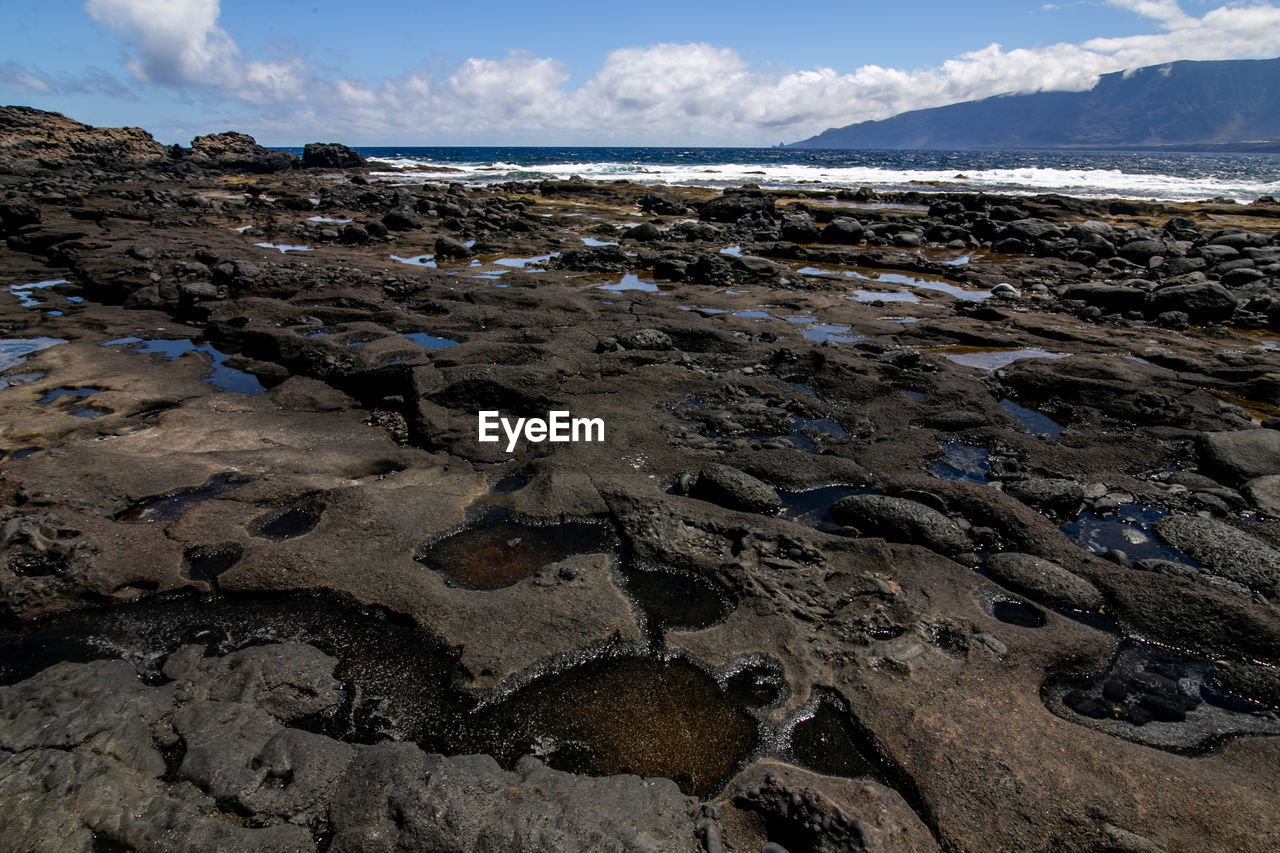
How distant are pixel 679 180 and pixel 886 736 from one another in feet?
184

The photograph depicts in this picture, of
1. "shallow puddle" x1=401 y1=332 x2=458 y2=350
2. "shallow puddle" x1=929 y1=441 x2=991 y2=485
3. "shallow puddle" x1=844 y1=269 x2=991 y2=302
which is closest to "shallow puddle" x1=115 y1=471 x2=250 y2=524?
"shallow puddle" x1=401 y1=332 x2=458 y2=350

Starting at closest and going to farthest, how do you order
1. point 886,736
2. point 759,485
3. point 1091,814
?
point 1091,814 → point 886,736 → point 759,485

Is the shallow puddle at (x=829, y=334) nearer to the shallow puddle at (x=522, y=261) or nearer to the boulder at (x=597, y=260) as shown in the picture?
the boulder at (x=597, y=260)

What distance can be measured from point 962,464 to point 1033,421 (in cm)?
207

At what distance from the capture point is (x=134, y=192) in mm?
30062

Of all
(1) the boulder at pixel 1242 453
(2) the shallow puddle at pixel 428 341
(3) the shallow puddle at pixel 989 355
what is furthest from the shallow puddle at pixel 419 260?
(1) the boulder at pixel 1242 453

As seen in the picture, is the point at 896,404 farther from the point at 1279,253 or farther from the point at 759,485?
the point at 1279,253

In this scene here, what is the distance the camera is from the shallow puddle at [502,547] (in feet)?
15.6

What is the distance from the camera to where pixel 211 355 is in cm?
966

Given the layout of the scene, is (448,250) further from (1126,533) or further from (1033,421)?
(1126,533)

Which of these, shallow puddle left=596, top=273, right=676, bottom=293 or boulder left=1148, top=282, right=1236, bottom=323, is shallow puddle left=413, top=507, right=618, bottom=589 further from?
boulder left=1148, top=282, right=1236, bottom=323

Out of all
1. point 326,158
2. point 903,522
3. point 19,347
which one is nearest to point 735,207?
point 19,347

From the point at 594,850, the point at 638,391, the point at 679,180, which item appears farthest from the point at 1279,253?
the point at 679,180

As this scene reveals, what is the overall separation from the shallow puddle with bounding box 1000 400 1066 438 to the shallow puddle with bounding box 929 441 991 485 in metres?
1.08
